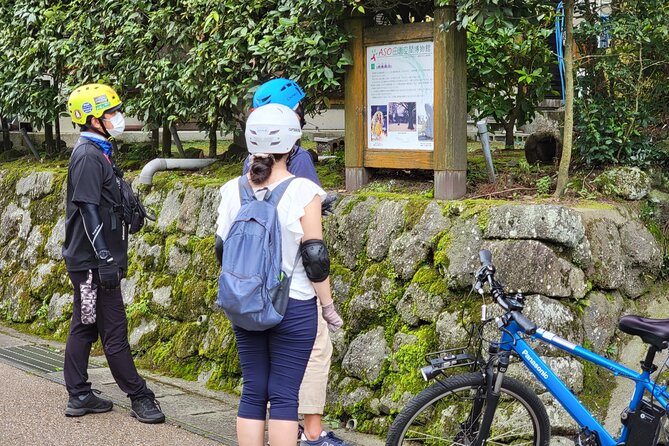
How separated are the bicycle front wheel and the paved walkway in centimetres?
62

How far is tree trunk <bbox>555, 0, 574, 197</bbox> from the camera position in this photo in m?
5.98

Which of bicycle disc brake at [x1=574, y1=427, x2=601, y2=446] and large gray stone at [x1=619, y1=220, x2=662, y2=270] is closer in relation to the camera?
bicycle disc brake at [x1=574, y1=427, x2=601, y2=446]

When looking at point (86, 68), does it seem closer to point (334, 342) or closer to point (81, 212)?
point (81, 212)

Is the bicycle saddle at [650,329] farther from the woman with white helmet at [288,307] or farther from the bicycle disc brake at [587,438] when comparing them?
the woman with white helmet at [288,307]

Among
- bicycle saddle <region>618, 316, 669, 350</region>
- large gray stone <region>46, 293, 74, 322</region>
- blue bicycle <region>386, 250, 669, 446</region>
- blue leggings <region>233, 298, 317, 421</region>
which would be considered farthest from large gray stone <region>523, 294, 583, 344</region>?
large gray stone <region>46, 293, 74, 322</region>

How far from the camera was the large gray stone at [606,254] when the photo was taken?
552 centimetres

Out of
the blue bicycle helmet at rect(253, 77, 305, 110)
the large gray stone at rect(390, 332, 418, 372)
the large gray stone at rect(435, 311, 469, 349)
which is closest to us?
the blue bicycle helmet at rect(253, 77, 305, 110)

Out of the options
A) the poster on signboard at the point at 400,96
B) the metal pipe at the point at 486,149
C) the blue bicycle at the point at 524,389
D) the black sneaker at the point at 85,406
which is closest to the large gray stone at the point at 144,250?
the black sneaker at the point at 85,406

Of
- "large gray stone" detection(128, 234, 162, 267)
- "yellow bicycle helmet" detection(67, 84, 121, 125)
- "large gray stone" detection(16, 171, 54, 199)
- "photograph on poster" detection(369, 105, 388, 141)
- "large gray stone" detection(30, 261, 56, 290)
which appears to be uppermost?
"yellow bicycle helmet" detection(67, 84, 121, 125)

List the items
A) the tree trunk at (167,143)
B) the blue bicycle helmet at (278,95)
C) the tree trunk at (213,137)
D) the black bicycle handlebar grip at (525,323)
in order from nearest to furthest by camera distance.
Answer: the black bicycle handlebar grip at (525,323), the blue bicycle helmet at (278,95), the tree trunk at (213,137), the tree trunk at (167,143)

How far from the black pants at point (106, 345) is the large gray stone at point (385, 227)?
5.66ft

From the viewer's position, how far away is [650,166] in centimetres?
637

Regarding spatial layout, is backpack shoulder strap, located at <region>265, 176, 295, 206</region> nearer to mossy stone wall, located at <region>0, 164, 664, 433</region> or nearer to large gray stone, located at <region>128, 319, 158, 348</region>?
mossy stone wall, located at <region>0, 164, 664, 433</region>

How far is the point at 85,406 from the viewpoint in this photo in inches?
236
